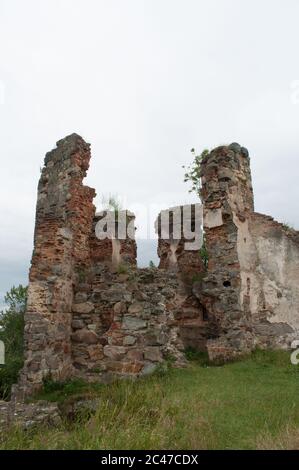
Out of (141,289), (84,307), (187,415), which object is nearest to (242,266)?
(141,289)

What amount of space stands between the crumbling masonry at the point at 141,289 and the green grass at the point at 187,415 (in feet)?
3.12

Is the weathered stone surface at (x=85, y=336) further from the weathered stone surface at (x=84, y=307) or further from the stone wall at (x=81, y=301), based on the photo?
the weathered stone surface at (x=84, y=307)

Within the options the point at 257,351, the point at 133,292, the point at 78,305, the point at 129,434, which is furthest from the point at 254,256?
the point at 129,434

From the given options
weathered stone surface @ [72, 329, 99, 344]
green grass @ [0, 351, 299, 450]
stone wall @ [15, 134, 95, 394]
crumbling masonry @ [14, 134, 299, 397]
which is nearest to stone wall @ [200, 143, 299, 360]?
crumbling masonry @ [14, 134, 299, 397]

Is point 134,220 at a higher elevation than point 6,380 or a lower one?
higher

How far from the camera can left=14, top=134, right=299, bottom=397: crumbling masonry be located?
8398 mm

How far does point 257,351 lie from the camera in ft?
30.2

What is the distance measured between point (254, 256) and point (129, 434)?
6855 mm

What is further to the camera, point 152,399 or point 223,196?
point 223,196

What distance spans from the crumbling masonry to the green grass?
950 mm

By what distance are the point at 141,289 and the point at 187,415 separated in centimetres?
411

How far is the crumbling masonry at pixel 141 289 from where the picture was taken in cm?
840

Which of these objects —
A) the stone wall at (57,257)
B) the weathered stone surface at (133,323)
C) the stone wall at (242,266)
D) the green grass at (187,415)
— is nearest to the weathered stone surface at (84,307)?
the stone wall at (57,257)
